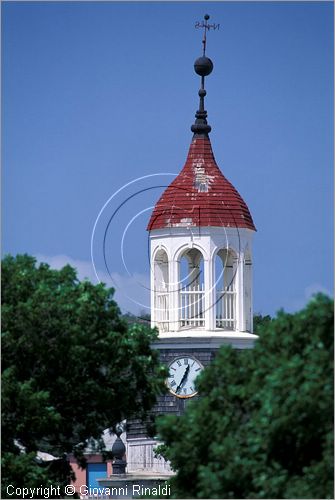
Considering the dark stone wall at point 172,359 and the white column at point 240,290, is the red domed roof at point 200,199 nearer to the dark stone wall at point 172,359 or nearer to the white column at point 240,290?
the white column at point 240,290

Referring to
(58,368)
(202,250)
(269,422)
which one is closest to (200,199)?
(202,250)

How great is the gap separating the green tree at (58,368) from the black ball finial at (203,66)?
18653 mm

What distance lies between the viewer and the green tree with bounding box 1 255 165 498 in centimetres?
5850

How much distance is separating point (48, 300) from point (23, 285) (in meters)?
0.91

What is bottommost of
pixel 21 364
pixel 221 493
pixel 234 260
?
pixel 221 493

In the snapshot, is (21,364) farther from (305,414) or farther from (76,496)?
(305,414)

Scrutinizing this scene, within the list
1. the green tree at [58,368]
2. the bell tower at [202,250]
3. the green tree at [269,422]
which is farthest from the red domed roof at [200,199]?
the green tree at [269,422]

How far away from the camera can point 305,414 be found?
5022 cm

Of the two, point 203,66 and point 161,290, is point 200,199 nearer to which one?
point 161,290

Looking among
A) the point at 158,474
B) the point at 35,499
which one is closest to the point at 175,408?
the point at 158,474

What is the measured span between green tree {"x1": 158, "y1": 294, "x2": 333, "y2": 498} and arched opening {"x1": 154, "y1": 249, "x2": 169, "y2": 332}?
24639 mm

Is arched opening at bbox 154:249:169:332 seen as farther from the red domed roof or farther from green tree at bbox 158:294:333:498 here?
green tree at bbox 158:294:333:498

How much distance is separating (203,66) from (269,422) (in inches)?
1195

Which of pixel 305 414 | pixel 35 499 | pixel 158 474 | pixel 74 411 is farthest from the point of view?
pixel 158 474
